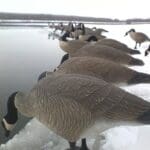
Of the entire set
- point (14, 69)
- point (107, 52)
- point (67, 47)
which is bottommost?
point (14, 69)

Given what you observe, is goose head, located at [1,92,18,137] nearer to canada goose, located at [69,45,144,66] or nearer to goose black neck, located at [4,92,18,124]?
goose black neck, located at [4,92,18,124]

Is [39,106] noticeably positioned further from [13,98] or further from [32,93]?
[13,98]

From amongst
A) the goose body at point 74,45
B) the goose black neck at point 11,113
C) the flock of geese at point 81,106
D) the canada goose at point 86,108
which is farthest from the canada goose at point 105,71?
the goose body at point 74,45

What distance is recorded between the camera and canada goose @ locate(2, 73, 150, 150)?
4.24 meters

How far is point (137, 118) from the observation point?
4.18m

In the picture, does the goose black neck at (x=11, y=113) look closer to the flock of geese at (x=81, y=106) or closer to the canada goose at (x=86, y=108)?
the flock of geese at (x=81, y=106)

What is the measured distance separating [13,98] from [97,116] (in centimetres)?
146

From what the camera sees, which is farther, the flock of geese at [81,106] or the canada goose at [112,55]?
the canada goose at [112,55]

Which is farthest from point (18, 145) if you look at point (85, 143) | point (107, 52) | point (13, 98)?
point (107, 52)

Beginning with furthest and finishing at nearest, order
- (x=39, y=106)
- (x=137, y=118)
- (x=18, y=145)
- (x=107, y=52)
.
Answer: (x=107, y=52), (x=18, y=145), (x=39, y=106), (x=137, y=118)

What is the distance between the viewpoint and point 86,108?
4254 millimetres

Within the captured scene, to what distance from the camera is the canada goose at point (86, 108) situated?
4.24m

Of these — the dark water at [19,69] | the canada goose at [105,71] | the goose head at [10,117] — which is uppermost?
the canada goose at [105,71]

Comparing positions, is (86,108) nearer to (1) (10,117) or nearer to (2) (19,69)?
(1) (10,117)
